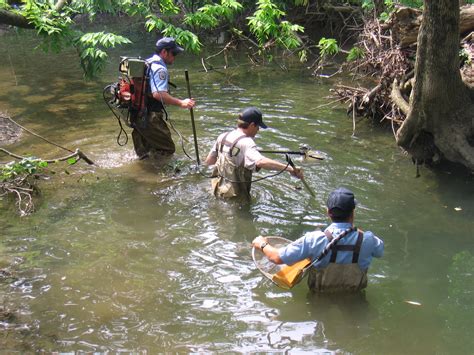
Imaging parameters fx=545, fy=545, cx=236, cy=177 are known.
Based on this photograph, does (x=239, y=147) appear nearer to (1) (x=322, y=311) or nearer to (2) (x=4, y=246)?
(1) (x=322, y=311)

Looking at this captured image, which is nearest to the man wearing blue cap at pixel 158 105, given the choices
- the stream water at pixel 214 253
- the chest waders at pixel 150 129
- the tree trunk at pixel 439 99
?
the chest waders at pixel 150 129

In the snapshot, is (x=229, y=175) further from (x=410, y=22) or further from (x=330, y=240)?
(x=410, y=22)

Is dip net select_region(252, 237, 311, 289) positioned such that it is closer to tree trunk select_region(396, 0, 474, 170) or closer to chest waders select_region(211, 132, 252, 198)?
chest waders select_region(211, 132, 252, 198)

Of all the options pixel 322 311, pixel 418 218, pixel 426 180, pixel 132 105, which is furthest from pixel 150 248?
pixel 426 180

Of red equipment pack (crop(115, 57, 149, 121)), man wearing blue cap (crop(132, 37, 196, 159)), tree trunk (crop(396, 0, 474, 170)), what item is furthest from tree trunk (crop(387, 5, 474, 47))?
red equipment pack (crop(115, 57, 149, 121))

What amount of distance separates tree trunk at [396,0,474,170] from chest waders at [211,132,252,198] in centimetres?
279

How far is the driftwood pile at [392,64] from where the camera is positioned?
9297 mm

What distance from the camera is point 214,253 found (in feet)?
20.5

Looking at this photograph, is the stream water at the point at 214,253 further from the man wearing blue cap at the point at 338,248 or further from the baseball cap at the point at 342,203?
the baseball cap at the point at 342,203

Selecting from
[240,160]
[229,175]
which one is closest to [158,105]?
[229,175]

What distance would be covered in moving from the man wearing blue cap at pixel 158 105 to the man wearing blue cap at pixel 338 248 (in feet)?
12.0

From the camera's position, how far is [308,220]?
7078 millimetres

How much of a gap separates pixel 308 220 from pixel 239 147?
1332 mm

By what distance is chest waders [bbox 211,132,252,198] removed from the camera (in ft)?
22.5
